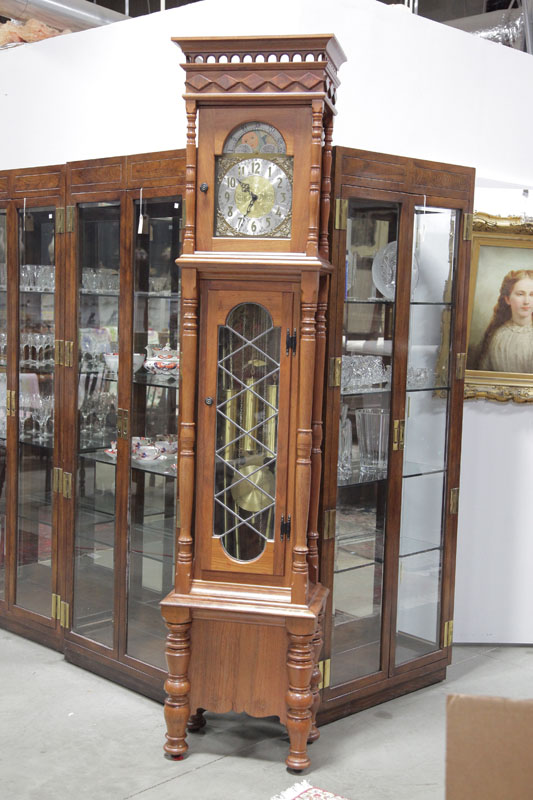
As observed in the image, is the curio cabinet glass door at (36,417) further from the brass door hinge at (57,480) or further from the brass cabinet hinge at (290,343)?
the brass cabinet hinge at (290,343)

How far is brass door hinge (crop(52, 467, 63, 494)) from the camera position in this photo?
4645 millimetres

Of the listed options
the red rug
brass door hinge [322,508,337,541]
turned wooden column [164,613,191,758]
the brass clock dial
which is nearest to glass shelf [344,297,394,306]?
the brass clock dial

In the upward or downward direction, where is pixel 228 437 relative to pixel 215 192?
downward

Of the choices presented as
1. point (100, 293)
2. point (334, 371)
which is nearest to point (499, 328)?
point (334, 371)

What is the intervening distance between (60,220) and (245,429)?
166 centimetres

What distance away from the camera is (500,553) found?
202 inches

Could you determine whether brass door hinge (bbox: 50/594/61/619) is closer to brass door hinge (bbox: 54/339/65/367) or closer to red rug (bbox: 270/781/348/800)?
brass door hinge (bbox: 54/339/65/367)

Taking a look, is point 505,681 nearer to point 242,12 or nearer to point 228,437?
point 228,437

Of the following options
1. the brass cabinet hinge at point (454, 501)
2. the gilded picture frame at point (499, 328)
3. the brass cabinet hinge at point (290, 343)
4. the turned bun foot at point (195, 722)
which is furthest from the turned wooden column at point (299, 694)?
the gilded picture frame at point (499, 328)

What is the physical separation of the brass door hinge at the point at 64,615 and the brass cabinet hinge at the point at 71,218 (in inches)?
73.8

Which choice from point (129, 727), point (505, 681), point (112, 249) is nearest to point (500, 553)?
point (505, 681)

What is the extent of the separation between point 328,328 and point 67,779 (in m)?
2.08

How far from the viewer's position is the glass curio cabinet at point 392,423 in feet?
13.1

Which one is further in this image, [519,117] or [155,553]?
[519,117]
